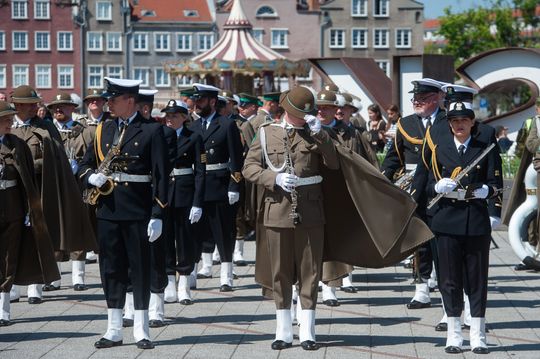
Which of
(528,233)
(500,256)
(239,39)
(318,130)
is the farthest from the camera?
(239,39)

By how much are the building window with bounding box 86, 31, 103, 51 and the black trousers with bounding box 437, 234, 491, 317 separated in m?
85.6

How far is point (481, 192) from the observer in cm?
1034

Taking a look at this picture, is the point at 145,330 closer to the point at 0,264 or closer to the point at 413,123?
the point at 0,264

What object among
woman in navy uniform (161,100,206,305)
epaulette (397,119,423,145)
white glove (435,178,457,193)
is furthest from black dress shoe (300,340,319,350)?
epaulette (397,119,423,145)

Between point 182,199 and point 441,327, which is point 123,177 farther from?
point 441,327

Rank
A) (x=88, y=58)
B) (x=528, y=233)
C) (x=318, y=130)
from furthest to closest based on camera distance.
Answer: (x=88, y=58)
(x=528, y=233)
(x=318, y=130)

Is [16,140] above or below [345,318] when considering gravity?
above

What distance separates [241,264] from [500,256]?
12.1 feet

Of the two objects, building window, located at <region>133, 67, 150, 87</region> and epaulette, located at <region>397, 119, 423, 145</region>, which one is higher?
building window, located at <region>133, 67, 150, 87</region>

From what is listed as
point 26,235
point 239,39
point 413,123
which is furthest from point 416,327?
point 239,39

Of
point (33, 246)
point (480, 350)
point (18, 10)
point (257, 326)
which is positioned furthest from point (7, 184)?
point (18, 10)

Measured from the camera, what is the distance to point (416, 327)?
11.8 metres

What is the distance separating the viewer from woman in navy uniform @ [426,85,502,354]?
1034 cm

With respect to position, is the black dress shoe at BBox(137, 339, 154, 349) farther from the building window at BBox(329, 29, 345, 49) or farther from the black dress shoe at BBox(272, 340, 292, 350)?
the building window at BBox(329, 29, 345, 49)
